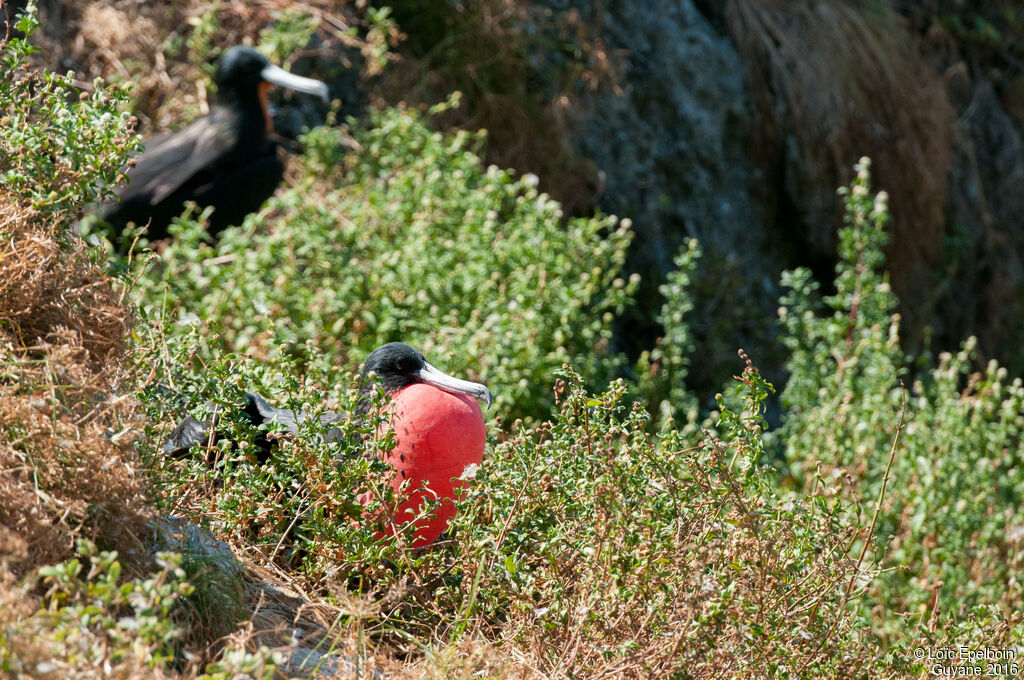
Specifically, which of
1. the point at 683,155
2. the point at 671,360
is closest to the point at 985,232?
the point at 683,155

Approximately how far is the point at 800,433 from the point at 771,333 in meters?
2.14

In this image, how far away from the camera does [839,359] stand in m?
3.55

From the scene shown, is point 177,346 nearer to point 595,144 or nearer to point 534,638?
point 534,638

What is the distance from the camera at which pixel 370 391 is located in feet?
8.48

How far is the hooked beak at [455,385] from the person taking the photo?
8.17 feet

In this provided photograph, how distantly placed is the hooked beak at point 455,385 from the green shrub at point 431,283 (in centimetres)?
42

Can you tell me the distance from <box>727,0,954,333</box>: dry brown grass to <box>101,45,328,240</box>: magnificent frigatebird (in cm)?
292

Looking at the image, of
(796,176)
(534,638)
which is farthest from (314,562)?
(796,176)

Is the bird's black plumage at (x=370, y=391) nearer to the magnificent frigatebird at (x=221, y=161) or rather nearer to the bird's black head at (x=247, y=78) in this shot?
the magnificent frigatebird at (x=221, y=161)

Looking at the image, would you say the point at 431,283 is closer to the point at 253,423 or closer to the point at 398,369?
the point at 398,369

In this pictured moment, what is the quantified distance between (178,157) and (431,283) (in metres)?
1.40

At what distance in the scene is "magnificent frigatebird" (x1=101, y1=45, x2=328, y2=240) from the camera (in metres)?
4.03

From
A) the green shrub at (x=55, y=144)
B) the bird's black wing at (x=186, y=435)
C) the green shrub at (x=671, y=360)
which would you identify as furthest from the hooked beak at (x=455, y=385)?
the green shrub at (x=671, y=360)

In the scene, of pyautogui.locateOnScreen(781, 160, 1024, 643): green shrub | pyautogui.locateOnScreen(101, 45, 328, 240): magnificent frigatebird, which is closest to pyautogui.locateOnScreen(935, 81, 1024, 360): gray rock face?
pyautogui.locateOnScreen(781, 160, 1024, 643): green shrub
